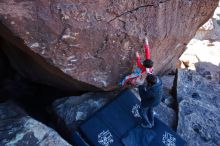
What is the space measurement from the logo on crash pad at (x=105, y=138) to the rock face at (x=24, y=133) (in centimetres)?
49

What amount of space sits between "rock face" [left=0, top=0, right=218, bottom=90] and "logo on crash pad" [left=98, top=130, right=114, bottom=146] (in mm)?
550

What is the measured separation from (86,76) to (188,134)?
1.49m

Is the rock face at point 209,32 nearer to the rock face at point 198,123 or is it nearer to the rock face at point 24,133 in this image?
the rock face at point 198,123

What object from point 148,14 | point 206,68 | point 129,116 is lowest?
point 206,68

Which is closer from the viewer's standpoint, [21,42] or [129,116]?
[21,42]

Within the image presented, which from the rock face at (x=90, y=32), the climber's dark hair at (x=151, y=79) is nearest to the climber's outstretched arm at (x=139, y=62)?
the rock face at (x=90, y=32)

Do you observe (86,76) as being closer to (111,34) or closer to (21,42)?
(111,34)

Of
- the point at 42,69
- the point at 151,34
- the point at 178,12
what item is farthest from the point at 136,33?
the point at 42,69

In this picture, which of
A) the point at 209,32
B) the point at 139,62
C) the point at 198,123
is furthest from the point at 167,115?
the point at 209,32

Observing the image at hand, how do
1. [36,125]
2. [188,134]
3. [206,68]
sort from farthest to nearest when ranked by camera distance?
1. [206,68]
2. [188,134]
3. [36,125]

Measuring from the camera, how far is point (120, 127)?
13.1 feet

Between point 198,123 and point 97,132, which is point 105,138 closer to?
point 97,132

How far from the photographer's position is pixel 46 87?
474 centimetres

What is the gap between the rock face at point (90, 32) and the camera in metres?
3.31
